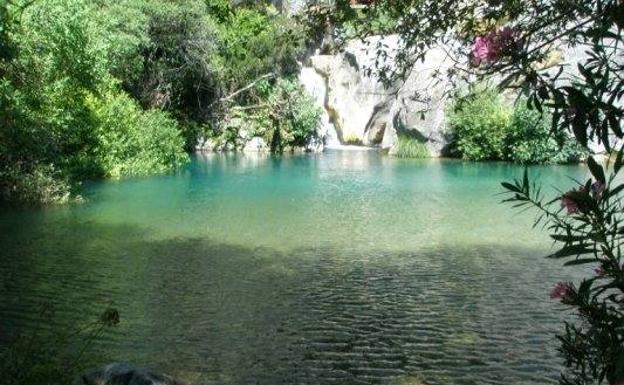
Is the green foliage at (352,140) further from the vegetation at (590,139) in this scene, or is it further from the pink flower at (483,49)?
the pink flower at (483,49)

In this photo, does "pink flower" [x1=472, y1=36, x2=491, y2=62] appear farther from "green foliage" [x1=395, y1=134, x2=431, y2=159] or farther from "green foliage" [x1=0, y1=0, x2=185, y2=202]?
"green foliage" [x1=395, y1=134, x2=431, y2=159]

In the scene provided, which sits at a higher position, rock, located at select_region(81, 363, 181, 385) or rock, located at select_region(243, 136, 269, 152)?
rock, located at select_region(243, 136, 269, 152)

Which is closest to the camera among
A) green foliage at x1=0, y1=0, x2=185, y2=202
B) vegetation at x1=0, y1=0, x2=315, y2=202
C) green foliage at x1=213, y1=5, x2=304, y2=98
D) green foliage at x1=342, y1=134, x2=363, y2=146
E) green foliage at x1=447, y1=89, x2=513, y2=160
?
green foliage at x1=0, y1=0, x2=185, y2=202

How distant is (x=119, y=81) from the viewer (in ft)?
76.6

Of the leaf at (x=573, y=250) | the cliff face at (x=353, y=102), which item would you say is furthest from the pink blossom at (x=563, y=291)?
the cliff face at (x=353, y=102)

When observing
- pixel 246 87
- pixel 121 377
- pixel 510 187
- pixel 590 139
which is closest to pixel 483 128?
pixel 246 87

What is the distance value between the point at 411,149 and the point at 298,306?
2415cm

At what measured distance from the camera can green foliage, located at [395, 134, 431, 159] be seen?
101ft

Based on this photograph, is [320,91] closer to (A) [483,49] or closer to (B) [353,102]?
(B) [353,102]

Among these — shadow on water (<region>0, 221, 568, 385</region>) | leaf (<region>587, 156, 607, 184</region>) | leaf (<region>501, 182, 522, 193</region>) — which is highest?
leaf (<region>587, 156, 607, 184</region>)

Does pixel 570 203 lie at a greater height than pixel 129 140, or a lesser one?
greater

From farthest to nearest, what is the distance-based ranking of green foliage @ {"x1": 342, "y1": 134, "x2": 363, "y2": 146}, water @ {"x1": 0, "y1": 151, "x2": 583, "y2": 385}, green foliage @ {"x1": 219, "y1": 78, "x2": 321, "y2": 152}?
green foliage @ {"x1": 342, "y1": 134, "x2": 363, "y2": 146} → green foliage @ {"x1": 219, "y1": 78, "x2": 321, "y2": 152} → water @ {"x1": 0, "y1": 151, "x2": 583, "y2": 385}

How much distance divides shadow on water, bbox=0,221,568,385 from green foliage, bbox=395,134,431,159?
19997 millimetres

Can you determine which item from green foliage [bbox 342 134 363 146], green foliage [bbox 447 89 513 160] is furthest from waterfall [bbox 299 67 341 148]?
green foliage [bbox 447 89 513 160]
